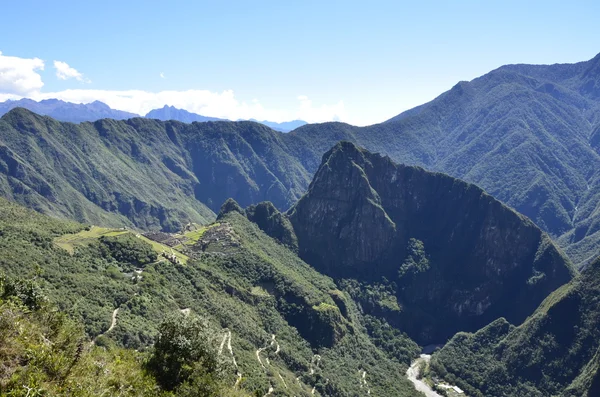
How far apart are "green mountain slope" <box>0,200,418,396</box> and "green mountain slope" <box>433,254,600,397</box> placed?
24747mm

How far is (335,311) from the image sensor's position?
543 ft

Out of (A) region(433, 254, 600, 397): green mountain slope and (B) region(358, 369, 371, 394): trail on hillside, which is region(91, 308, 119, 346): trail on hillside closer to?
(B) region(358, 369, 371, 394): trail on hillside

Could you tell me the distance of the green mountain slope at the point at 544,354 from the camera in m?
155

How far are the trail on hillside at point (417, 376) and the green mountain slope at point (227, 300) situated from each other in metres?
3.44

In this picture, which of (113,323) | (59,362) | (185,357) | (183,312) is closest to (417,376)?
(183,312)

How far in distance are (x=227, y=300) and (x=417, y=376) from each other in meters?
83.1

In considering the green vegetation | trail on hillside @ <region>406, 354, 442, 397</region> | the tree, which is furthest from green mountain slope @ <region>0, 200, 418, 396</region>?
the green vegetation

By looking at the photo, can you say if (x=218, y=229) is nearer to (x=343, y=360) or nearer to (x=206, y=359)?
(x=343, y=360)

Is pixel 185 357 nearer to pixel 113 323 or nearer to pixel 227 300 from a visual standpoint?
pixel 113 323

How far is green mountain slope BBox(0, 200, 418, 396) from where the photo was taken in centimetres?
9188

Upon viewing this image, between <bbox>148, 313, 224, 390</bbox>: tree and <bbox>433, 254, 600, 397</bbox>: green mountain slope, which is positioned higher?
<bbox>148, 313, 224, 390</bbox>: tree

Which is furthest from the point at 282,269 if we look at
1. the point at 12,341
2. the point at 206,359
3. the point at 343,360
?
the point at 12,341

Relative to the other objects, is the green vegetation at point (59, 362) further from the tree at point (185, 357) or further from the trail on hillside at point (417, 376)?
the trail on hillside at point (417, 376)

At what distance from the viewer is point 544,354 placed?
162750 mm
